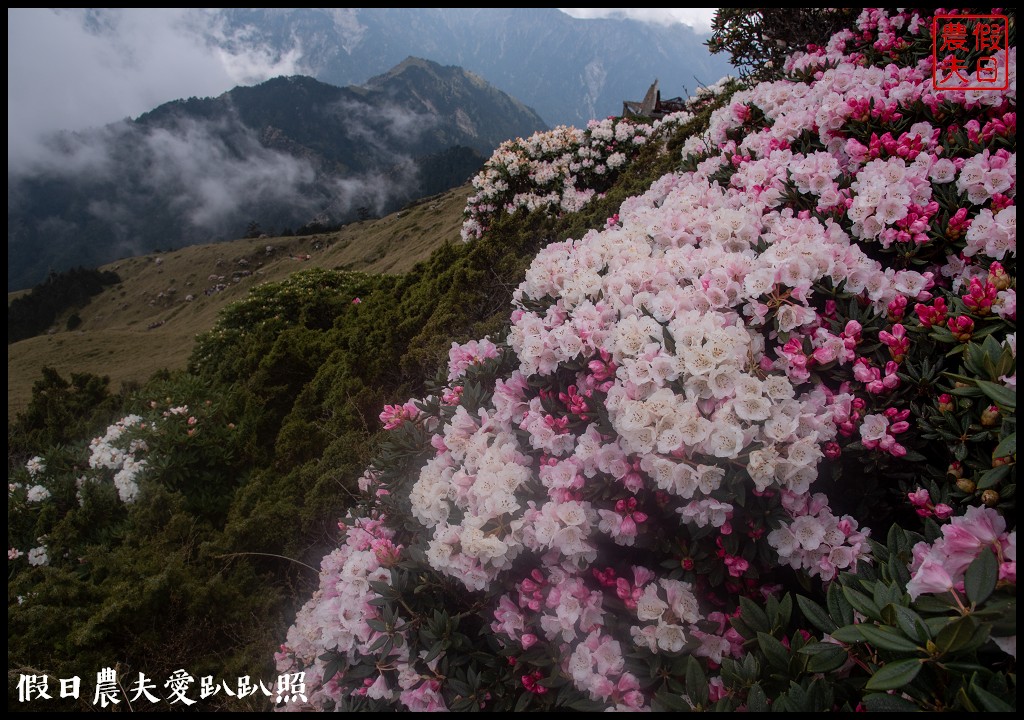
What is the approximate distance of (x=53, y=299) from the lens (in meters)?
52.8

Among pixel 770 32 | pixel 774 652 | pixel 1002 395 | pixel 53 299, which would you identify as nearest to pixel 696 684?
pixel 774 652

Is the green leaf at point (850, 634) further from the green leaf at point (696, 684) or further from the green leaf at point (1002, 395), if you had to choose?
the green leaf at point (1002, 395)

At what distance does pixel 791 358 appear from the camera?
Result: 1983 mm

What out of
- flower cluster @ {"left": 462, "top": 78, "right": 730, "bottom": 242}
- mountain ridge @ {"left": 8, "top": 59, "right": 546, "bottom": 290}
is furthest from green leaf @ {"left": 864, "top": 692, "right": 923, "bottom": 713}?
mountain ridge @ {"left": 8, "top": 59, "right": 546, "bottom": 290}

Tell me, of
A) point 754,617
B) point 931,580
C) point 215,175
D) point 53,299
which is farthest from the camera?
point 215,175

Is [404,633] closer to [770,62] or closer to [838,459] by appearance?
[838,459]

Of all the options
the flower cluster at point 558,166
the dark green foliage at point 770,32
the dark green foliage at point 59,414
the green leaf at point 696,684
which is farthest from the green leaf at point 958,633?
the dark green foliage at point 59,414

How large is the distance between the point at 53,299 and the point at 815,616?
235 ft

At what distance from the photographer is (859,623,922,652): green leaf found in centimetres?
126

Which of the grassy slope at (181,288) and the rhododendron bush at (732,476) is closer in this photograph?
the rhododendron bush at (732,476)

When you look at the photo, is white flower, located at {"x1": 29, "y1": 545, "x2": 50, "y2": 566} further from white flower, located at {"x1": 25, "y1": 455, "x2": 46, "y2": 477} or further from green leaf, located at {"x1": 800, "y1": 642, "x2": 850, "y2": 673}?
green leaf, located at {"x1": 800, "y1": 642, "x2": 850, "y2": 673}

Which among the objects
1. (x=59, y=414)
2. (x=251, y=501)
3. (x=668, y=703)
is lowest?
(x=59, y=414)

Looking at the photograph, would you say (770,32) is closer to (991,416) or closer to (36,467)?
(991,416)

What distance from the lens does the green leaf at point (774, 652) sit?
→ 5.36ft
